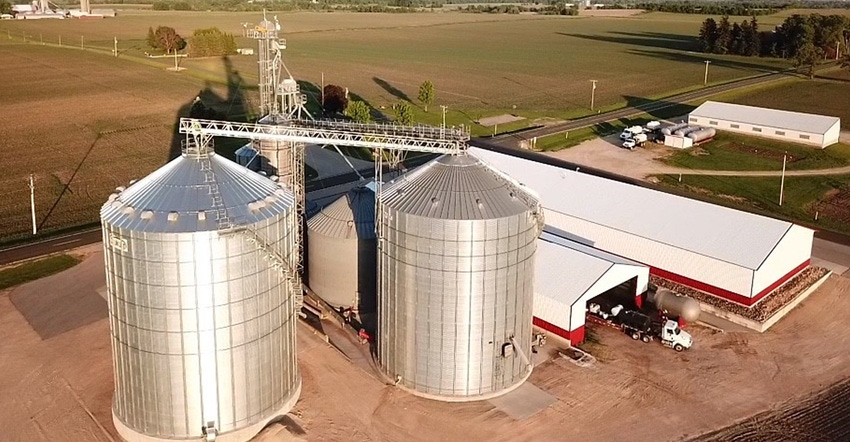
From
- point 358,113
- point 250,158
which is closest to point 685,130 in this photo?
point 358,113

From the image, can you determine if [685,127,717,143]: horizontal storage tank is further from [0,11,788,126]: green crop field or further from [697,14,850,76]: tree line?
[697,14,850,76]: tree line

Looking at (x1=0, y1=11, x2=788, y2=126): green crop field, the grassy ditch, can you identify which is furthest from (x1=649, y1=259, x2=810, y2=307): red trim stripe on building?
(x1=0, y1=11, x2=788, y2=126): green crop field

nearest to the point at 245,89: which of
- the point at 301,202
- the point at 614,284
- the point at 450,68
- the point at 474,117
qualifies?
the point at 474,117

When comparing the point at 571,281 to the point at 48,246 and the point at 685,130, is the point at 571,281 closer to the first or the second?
the point at 48,246

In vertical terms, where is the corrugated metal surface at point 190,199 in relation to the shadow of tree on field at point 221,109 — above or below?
above

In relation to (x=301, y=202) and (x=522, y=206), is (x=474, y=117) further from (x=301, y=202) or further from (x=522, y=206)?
(x=522, y=206)

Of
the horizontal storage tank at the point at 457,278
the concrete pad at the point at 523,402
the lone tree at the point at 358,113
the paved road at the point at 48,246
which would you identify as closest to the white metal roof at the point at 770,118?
the lone tree at the point at 358,113

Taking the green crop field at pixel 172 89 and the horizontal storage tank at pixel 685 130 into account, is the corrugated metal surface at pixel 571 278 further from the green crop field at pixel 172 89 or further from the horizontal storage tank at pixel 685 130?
the horizontal storage tank at pixel 685 130

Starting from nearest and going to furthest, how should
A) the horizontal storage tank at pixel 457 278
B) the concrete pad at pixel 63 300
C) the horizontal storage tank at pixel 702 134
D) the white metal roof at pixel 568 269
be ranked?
the horizontal storage tank at pixel 457 278
the white metal roof at pixel 568 269
the concrete pad at pixel 63 300
the horizontal storage tank at pixel 702 134
